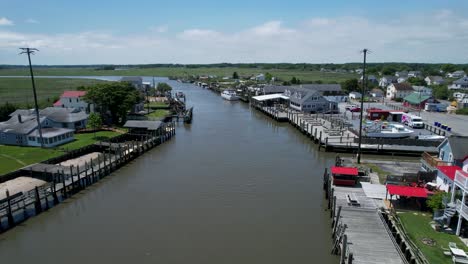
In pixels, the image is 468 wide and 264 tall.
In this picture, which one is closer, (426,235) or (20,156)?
(426,235)

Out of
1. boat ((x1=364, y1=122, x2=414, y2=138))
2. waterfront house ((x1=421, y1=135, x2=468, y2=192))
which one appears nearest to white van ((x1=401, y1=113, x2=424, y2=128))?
boat ((x1=364, y1=122, x2=414, y2=138))

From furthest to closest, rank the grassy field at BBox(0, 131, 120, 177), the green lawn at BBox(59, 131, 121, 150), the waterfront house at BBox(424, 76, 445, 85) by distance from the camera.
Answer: the waterfront house at BBox(424, 76, 445, 85)
the green lawn at BBox(59, 131, 121, 150)
the grassy field at BBox(0, 131, 120, 177)

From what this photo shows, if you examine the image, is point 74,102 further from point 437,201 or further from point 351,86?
point 351,86

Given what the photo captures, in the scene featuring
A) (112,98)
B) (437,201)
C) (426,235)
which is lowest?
(426,235)

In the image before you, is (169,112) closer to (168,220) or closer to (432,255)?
(168,220)

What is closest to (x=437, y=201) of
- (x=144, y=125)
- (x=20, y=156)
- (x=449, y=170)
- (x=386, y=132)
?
(x=449, y=170)

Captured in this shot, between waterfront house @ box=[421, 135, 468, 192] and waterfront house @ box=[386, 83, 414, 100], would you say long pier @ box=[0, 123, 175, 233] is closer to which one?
waterfront house @ box=[421, 135, 468, 192]

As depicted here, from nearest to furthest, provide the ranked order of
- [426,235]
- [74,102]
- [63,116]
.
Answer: [426,235]
[63,116]
[74,102]

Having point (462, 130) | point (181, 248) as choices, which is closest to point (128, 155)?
point (181, 248)
